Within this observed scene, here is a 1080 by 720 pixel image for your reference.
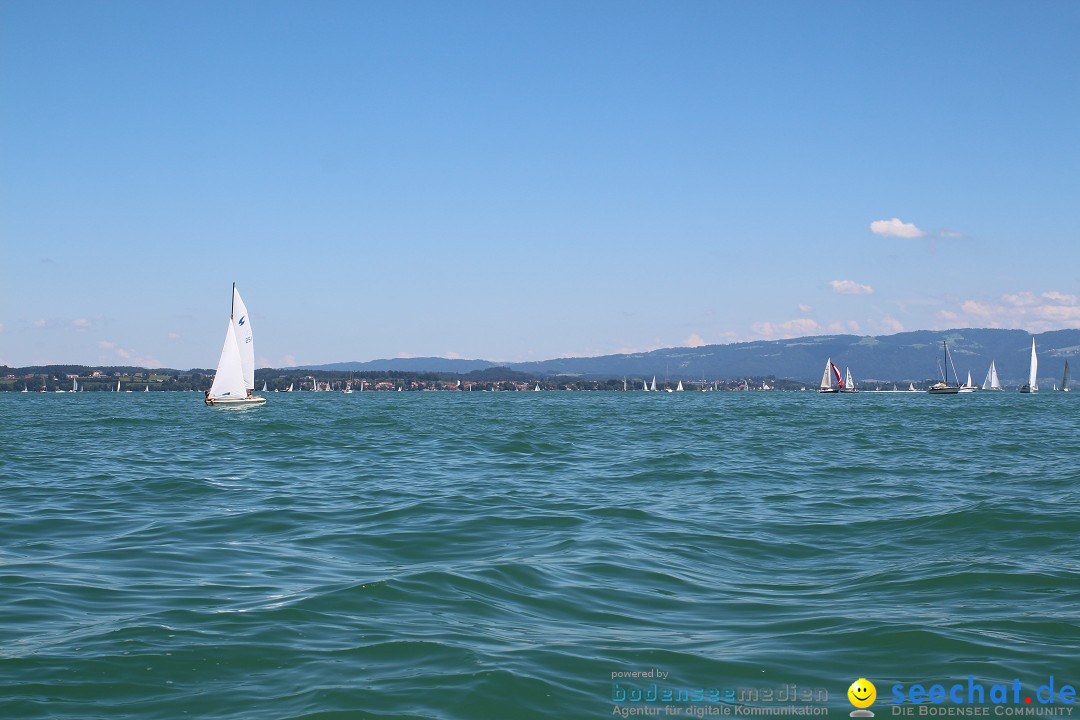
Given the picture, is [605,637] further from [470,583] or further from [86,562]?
[86,562]

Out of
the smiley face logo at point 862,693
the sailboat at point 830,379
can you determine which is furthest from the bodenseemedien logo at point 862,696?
the sailboat at point 830,379

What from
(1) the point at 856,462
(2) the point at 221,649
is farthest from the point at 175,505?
(1) the point at 856,462

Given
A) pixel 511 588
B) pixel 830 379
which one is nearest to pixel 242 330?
pixel 511 588

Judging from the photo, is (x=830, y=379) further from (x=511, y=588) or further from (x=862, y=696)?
(x=862, y=696)

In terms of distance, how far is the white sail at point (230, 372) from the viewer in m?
71.4

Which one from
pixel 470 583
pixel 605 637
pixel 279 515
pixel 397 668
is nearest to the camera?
pixel 397 668

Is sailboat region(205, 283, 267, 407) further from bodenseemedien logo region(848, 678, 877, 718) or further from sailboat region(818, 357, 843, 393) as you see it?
sailboat region(818, 357, 843, 393)

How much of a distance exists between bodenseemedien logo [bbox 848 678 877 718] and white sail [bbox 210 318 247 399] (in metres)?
70.0

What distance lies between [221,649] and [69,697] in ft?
4.10

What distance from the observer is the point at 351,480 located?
20781 millimetres

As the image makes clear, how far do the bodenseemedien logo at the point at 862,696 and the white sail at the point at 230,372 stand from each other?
69986mm

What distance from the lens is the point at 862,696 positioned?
21.2 feet

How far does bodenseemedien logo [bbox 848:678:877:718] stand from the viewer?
6.20m

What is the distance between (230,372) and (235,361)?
1154 mm
